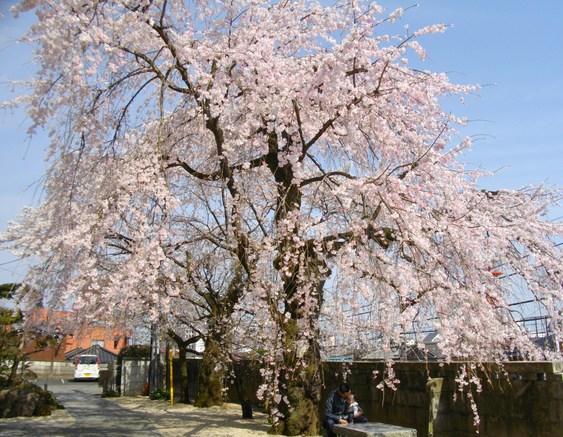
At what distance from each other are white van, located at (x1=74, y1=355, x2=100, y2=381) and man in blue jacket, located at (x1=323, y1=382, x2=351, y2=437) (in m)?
31.0

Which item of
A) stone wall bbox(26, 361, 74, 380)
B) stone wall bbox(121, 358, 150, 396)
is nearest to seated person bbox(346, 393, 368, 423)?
stone wall bbox(121, 358, 150, 396)

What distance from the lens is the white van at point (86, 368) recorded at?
116 feet

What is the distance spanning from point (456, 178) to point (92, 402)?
15.8 metres

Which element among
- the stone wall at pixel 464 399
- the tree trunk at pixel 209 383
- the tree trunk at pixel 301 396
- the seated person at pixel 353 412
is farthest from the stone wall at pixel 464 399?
the tree trunk at pixel 209 383

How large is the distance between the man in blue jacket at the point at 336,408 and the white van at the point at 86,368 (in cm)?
3096

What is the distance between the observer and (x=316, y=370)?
10.2 metres

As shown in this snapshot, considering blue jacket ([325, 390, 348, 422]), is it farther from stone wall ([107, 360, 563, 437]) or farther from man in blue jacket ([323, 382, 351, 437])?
stone wall ([107, 360, 563, 437])

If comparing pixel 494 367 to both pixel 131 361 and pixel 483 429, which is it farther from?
pixel 131 361

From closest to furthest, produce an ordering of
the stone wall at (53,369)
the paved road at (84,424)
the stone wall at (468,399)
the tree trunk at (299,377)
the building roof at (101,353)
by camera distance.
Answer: the stone wall at (468,399), the tree trunk at (299,377), the paved road at (84,424), the stone wall at (53,369), the building roof at (101,353)

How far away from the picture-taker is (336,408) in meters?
8.12

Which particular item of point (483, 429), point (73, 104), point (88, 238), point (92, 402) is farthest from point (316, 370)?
point (92, 402)

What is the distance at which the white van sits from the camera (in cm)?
3522

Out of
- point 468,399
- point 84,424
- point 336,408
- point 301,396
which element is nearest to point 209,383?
point 84,424

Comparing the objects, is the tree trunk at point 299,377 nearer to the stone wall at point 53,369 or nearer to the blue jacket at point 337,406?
the blue jacket at point 337,406
